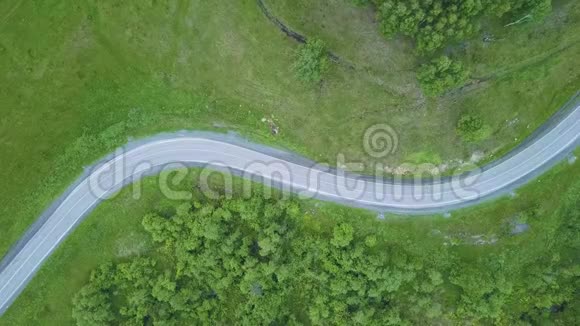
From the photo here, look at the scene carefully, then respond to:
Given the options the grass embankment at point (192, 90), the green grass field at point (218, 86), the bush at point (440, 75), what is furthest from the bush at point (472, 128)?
the bush at point (440, 75)

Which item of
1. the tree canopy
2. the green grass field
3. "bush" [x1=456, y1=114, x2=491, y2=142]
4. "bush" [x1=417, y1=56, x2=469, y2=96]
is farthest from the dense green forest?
the tree canopy

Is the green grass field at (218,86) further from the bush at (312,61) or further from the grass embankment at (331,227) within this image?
the grass embankment at (331,227)

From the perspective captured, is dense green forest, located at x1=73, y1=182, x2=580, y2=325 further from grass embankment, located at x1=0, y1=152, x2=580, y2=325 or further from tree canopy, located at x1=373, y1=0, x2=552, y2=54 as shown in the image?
tree canopy, located at x1=373, y1=0, x2=552, y2=54

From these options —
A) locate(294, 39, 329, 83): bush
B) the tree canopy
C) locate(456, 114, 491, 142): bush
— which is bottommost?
locate(456, 114, 491, 142): bush

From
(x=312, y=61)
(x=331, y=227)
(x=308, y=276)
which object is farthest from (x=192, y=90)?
(x=308, y=276)

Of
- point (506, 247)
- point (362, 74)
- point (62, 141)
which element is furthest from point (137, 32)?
point (506, 247)
